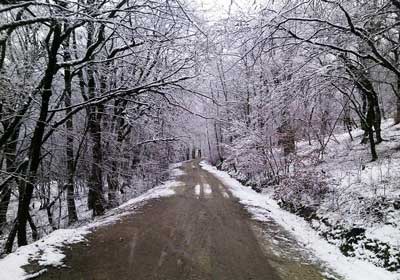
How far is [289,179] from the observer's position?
1175 cm

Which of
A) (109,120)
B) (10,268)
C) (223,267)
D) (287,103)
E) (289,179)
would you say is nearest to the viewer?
(10,268)

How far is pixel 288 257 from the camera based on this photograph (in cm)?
663

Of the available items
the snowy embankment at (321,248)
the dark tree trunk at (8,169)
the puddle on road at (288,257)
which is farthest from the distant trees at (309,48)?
the dark tree trunk at (8,169)

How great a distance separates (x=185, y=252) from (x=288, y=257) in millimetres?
2062

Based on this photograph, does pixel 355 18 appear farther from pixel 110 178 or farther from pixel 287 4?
pixel 110 178

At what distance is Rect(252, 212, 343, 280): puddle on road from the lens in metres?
5.70

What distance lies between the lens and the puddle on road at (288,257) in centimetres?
570

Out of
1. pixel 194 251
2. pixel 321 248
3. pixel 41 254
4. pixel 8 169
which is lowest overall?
pixel 321 248

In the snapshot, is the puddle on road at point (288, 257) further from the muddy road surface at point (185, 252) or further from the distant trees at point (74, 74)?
the distant trees at point (74, 74)

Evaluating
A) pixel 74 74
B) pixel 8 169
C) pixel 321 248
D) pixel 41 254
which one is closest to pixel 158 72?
pixel 74 74

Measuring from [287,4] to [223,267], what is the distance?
15.9 feet

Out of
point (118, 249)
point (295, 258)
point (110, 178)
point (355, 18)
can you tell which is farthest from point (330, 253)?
point (110, 178)

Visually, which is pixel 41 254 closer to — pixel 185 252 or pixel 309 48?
pixel 185 252

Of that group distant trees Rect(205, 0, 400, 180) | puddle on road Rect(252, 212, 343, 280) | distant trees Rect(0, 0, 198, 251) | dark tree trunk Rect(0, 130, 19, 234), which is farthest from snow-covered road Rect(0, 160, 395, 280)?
dark tree trunk Rect(0, 130, 19, 234)
